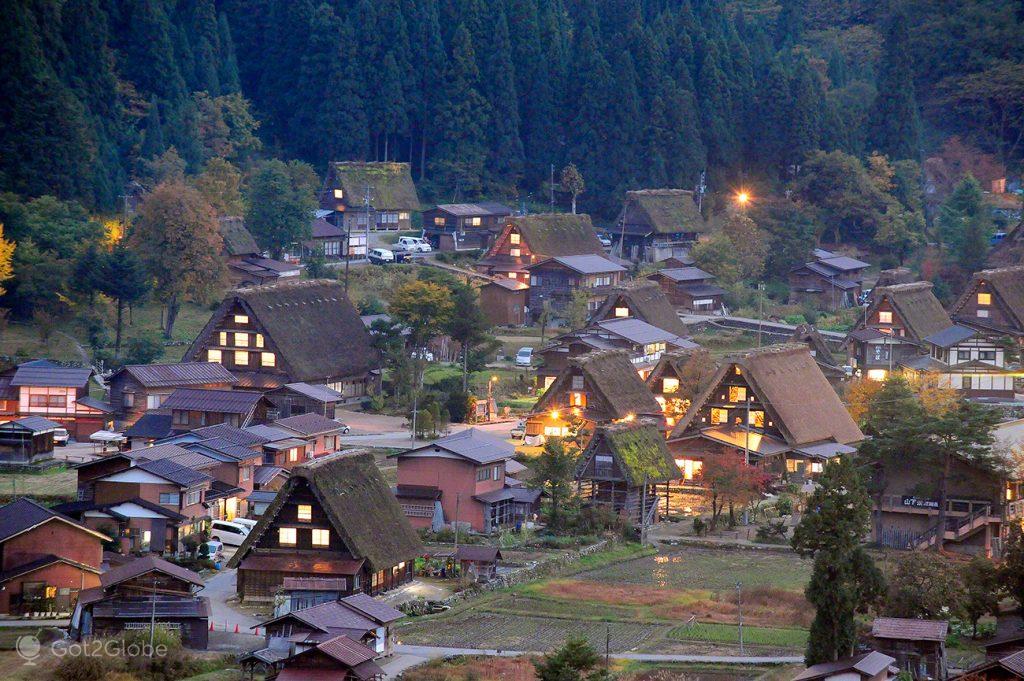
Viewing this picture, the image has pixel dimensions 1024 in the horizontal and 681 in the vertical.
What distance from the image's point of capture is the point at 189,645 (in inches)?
1249

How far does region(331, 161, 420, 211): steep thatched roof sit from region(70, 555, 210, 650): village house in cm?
3911

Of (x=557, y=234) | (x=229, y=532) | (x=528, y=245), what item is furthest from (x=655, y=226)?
(x=229, y=532)

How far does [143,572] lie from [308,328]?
21.3 m

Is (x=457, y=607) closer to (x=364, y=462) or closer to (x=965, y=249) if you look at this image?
(x=364, y=462)

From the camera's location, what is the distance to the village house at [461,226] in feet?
234

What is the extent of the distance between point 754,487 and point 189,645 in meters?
16.7

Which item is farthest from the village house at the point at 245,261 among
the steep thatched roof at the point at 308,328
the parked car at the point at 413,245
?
the steep thatched roof at the point at 308,328

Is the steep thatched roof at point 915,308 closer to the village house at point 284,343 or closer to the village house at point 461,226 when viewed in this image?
the village house at point 461,226

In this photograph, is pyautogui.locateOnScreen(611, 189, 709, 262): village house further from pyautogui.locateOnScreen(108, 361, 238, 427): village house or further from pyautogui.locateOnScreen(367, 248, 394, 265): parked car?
pyautogui.locateOnScreen(108, 361, 238, 427): village house

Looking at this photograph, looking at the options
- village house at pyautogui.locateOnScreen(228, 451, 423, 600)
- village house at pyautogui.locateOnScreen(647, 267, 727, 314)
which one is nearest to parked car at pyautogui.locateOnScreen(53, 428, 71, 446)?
village house at pyautogui.locateOnScreen(228, 451, 423, 600)

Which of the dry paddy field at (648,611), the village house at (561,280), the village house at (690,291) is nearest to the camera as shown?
the dry paddy field at (648,611)

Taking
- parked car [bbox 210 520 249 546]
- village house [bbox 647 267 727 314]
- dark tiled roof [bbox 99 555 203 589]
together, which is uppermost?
village house [bbox 647 267 727 314]

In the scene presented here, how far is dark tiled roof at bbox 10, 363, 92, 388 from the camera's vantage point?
47625 millimetres

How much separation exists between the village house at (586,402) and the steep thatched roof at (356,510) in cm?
1270
